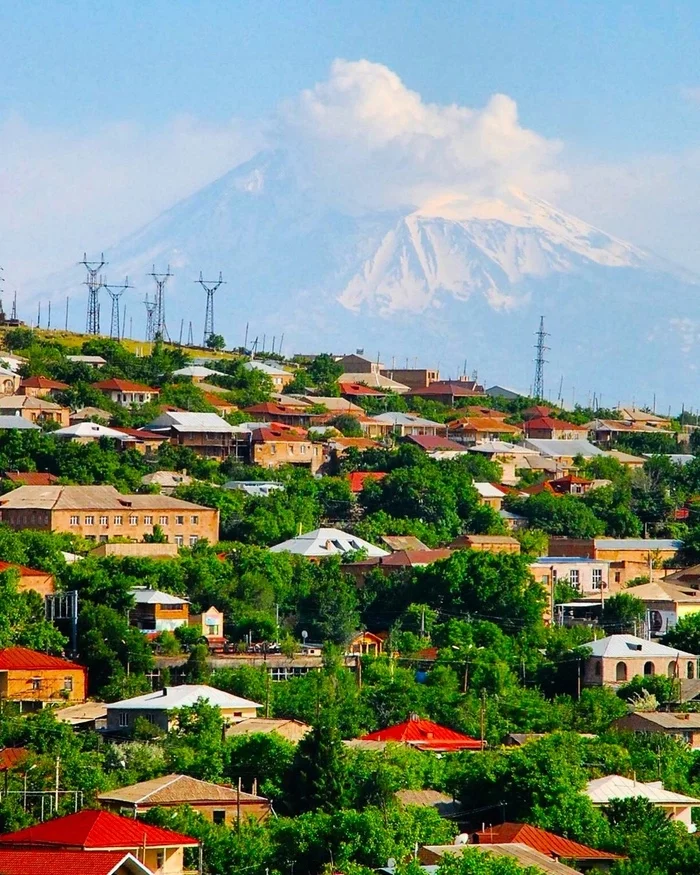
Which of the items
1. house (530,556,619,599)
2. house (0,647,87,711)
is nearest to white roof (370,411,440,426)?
house (530,556,619,599)

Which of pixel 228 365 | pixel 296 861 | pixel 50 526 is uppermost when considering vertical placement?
pixel 228 365

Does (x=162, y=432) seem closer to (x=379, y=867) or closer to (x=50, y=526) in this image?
(x=50, y=526)

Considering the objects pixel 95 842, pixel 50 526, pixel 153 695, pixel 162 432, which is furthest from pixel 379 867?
pixel 162 432

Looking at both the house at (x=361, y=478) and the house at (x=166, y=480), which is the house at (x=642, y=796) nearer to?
the house at (x=166, y=480)

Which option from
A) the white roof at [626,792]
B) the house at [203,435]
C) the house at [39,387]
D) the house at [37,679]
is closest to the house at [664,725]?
the white roof at [626,792]

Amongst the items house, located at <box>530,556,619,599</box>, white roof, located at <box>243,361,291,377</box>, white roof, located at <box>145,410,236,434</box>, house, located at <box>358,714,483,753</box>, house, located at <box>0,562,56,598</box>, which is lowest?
house, located at <box>358,714,483,753</box>

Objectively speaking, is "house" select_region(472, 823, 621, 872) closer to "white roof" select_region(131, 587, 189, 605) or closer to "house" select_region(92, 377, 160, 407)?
"white roof" select_region(131, 587, 189, 605)
